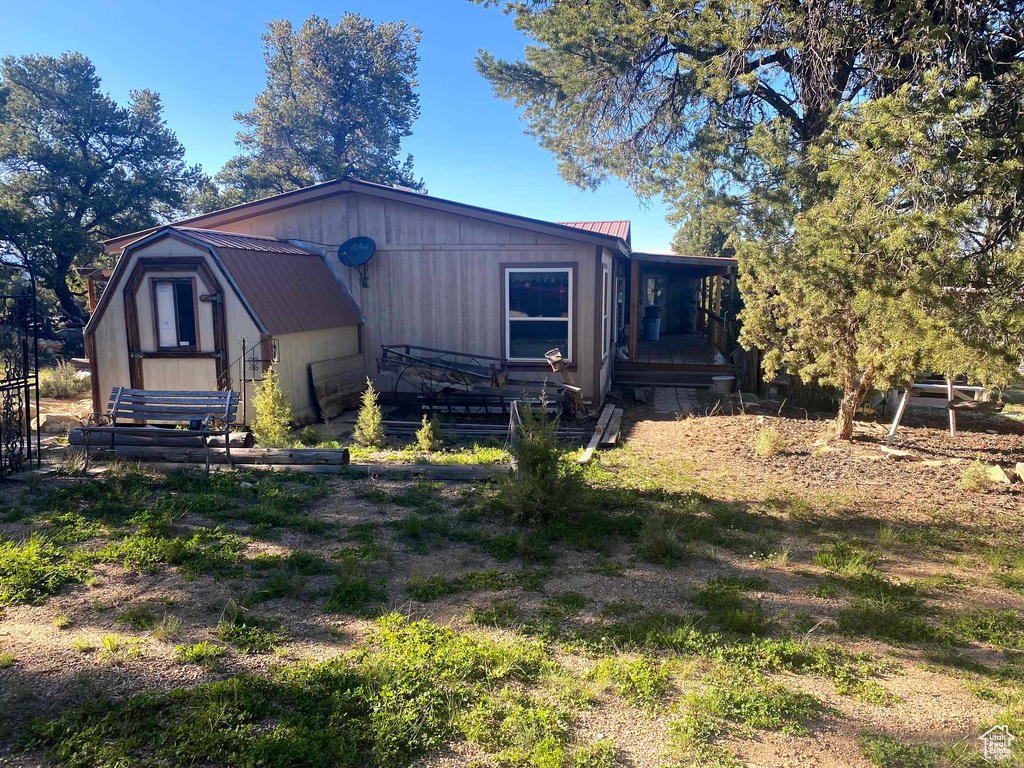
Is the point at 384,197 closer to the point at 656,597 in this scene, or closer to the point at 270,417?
the point at 270,417

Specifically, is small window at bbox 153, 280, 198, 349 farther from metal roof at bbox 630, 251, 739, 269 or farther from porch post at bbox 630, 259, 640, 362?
metal roof at bbox 630, 251, 739, 269

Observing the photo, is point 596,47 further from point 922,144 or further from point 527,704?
point 527,704

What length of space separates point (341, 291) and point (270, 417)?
158 inches

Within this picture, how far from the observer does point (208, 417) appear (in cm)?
827

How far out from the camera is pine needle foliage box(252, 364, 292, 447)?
28.5 ft

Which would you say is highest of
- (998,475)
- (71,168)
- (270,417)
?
(71,168)

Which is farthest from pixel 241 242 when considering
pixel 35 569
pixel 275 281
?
pixel 35 569

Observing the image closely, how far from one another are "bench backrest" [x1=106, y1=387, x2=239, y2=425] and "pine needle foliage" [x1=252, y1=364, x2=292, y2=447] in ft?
2.12

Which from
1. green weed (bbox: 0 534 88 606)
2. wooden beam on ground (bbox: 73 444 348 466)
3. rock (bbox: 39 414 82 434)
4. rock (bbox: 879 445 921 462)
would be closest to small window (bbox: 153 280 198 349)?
rock (bbox: 39 414 82 434)

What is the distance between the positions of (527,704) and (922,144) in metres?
6.43

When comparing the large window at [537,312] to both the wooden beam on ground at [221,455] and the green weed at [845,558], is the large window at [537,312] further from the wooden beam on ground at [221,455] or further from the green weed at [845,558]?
the green weed at [845,558]

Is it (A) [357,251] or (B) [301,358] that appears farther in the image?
(A) [357,251]

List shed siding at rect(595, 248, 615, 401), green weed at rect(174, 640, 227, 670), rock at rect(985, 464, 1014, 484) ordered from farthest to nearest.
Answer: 1. shed siding at rect(595, 248, 615, 401)
2. rock at rect(985, 464, 1014, 484)
3. green weed at rect(174, 640, 227, 670)

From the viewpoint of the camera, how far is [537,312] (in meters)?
11.8
